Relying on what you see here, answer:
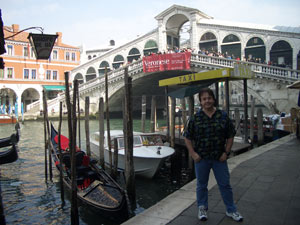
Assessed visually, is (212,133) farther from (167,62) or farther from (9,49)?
A: (9,49)

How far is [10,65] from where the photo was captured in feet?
88.8

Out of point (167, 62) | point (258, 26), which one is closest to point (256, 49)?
point (258, 26)

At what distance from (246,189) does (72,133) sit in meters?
2.71

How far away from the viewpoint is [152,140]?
310 inches

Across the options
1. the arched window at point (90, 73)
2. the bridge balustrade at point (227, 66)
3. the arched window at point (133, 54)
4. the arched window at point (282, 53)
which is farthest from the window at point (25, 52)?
the arched window at point (282, 53)

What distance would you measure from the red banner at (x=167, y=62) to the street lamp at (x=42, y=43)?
12.5 meters

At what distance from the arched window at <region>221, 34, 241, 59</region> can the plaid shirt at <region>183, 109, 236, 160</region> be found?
18.3 meters

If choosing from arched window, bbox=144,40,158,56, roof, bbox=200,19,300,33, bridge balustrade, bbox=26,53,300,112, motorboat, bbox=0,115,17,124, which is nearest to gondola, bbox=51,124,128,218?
bridge balustrade, bbox=26,53,300,112

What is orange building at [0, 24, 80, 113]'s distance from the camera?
2708cm

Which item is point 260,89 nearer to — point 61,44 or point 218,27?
point 218,27

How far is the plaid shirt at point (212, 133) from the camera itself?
2668 millimetres

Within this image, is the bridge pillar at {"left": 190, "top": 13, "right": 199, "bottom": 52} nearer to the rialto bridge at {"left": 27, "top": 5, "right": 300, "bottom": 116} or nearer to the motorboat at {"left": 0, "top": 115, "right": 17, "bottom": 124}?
the rialto bridge at {"left": 27, "top": 5, "right": 300, "bottom": 116}

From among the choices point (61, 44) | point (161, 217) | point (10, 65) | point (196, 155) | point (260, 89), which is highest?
point (61, 44)

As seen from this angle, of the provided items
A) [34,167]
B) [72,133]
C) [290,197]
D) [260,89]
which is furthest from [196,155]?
[260,89]
